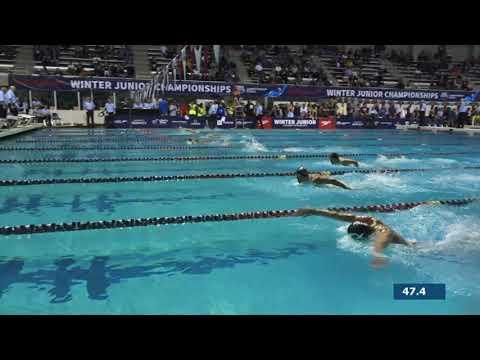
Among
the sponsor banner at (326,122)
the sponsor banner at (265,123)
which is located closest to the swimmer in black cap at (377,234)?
the sponsor banner at (265,123)

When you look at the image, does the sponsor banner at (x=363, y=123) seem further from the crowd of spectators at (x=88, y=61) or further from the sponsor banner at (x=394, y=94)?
the crowd of spectators at (x=88, y=61)

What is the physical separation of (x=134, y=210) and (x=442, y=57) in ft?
89.0

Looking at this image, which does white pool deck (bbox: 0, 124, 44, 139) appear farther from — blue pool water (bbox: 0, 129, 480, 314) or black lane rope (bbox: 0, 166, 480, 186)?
black lane rope (bbox: 0, 166, 480, 186)

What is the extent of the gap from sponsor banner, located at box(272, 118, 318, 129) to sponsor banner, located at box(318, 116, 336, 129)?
259 millimetres

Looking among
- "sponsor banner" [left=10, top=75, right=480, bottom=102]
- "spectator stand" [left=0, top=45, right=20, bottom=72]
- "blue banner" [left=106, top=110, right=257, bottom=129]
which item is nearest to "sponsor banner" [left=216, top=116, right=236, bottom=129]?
"blue banner" [left=106, top=110, right=257, bottom=129]

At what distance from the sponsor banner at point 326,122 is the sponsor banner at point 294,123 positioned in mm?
259

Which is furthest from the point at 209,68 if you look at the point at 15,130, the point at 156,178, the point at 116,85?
the point at 156,178

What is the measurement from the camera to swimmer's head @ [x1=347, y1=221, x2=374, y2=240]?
438 cm

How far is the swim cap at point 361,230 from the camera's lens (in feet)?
14.4

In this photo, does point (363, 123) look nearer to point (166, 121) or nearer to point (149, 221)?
point (166, 121)

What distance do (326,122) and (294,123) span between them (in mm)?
1640

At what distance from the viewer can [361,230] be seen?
4.42 meters

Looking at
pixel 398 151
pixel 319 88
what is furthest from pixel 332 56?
pixel 398 151
